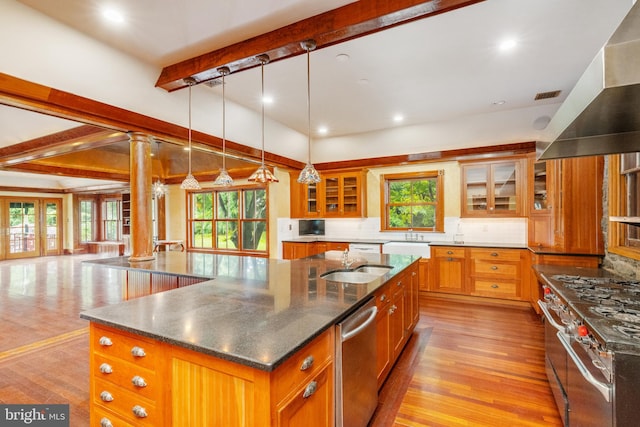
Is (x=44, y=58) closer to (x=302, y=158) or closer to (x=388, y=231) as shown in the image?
(x=302, y=158)

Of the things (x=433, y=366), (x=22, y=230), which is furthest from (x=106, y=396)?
(x=22, y=230)

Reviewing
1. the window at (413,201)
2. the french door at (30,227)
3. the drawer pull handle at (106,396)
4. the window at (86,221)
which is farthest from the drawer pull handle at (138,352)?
the window at (86,221)

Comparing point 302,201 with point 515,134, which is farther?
point 302,201

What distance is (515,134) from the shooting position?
4500mm

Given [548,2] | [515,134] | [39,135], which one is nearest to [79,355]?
[39,135]

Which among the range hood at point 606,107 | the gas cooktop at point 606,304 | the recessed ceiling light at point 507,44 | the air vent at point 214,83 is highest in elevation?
the air vent at point 214,83

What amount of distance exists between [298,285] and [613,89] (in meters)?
1.83

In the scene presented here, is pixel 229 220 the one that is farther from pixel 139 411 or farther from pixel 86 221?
pixel 86 221

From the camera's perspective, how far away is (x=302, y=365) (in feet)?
3.97

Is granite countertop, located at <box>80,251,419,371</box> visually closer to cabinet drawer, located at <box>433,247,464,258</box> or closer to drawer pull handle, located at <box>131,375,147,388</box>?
drawer pull handle, located at <box>131,375,147,388</box>

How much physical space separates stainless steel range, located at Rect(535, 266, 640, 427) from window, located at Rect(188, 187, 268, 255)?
4.77m

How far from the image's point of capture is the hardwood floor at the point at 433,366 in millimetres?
2092

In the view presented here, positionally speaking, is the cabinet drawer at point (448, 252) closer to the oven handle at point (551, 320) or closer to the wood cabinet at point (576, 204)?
the wood cabinet at point (576, 204)

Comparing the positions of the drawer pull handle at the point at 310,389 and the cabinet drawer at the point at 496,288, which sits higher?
the drawer pull handle at the point at 310,389
